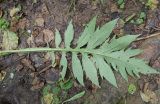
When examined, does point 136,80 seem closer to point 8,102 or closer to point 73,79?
point 73,79

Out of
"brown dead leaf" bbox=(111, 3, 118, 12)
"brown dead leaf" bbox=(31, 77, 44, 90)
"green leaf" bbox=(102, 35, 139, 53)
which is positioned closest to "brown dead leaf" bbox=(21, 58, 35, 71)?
"brown dead leaf" bbox=(31, 77, 44, 90)

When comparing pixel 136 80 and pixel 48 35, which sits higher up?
pixel 48 35

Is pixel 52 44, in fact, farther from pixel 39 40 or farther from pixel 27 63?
pixel 27 63

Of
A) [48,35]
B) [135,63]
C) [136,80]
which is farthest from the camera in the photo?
[48,35]

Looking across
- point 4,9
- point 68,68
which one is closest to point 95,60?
point 68,68

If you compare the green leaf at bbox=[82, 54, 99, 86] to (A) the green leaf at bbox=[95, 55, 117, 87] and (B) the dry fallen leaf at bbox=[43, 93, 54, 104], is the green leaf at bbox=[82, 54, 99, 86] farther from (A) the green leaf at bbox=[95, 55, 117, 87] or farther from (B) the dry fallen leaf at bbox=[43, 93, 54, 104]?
(B) the dry fallen leaf at bbox=[43, 93, 54, 104]

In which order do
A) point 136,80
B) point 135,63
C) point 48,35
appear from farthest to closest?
point 48,35, point 136,80, point 135,63

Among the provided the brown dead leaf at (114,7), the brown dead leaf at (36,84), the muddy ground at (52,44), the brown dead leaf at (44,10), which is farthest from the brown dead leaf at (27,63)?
the brown dead leaf at (114,7)
